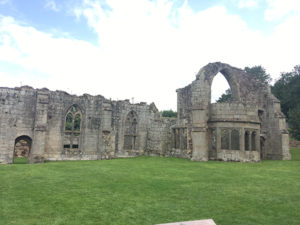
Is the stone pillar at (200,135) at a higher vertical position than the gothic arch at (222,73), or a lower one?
lower

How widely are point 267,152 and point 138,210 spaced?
2117 cm

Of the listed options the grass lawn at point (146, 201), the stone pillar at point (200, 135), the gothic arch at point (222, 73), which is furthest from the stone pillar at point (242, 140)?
the grass lawn at point (146, 201)

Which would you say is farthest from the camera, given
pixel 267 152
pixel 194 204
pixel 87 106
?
pixel 267 152

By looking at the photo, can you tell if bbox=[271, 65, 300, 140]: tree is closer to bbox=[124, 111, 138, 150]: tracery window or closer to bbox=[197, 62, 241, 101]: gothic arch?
bbox=[197, 62, 241, 101]: gothic arch

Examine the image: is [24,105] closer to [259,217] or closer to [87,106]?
[87,106]

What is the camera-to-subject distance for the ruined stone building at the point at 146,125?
60.5ft

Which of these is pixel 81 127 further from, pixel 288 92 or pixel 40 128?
pixel 288 92

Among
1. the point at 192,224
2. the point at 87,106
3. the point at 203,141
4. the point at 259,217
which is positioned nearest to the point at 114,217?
the point at 192,224

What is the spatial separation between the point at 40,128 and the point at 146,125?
1100cm

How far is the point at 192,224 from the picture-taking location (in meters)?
3.05

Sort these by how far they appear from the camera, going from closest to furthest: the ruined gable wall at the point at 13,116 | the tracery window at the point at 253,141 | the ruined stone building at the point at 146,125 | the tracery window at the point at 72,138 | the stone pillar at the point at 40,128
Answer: the ruined gable wall at the point at 13,116 < the stone pillar at the point at 40,128 < the ruined stone building at the point at 146,125 < the tracery window at the point at 253,141 < the tracery window at the point at 72,138

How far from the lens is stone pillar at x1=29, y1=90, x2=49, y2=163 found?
18156mm

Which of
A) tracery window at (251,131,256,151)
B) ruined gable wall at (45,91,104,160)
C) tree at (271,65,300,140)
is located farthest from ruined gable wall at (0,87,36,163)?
tree at (271,65,300,140)

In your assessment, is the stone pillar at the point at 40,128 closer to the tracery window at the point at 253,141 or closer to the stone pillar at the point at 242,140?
the stone pillar at the point at 242,140
